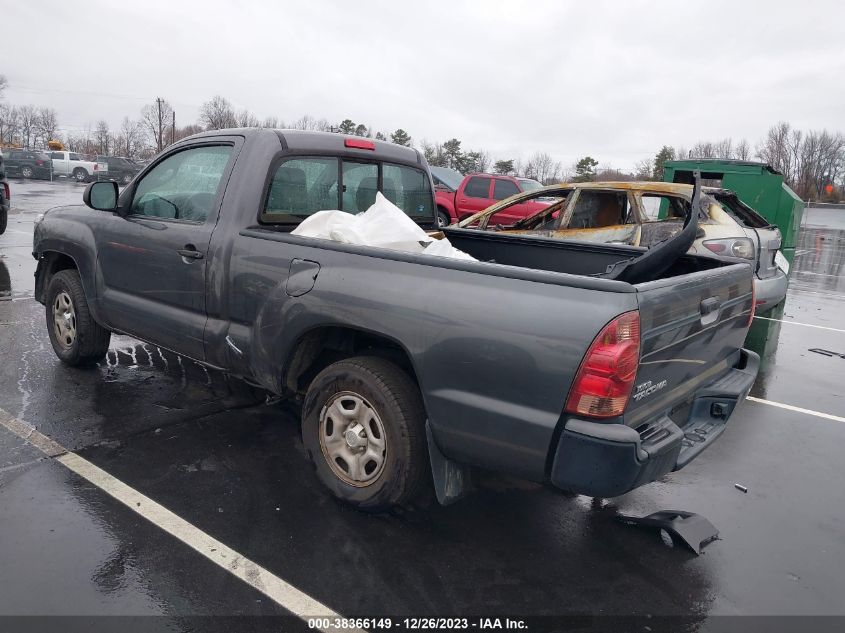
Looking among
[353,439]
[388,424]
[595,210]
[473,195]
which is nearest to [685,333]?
[388,424]

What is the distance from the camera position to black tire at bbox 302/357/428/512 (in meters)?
2.96

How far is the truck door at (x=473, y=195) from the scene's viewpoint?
16.5 metres

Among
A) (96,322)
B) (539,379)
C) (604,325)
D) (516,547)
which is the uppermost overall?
(604,325)

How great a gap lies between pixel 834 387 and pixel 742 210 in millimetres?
2395

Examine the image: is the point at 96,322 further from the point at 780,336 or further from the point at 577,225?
the point at 780,336

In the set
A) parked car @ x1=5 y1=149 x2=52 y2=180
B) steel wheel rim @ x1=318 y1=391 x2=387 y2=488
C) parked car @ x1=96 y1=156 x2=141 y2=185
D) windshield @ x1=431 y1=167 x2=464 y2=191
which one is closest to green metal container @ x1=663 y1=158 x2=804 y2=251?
windshield @ x1=431 y1=167 x2=464 y2=191

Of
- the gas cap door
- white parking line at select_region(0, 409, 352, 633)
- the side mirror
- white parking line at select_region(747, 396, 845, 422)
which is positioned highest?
the side mirror

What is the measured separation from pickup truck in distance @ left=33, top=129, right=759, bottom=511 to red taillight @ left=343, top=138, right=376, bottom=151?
0.07 feet

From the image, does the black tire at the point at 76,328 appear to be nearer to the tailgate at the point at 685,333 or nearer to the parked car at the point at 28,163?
the tailgate at the point at 685,333

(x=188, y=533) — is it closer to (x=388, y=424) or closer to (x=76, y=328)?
(x=388, y=424)

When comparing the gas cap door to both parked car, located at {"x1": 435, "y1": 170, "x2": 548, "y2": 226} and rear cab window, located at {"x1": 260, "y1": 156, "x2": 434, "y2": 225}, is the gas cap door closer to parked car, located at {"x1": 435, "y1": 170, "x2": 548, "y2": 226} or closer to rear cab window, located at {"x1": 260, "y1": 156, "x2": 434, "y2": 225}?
rear cab window, located at {"x1": 260, "y1": 156, "x2": 434, "y2": 225}

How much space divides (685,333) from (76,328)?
4431 millimetres

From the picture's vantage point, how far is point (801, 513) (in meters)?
3.54

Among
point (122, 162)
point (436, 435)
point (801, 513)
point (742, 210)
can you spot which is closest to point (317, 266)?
point (436, 435)
